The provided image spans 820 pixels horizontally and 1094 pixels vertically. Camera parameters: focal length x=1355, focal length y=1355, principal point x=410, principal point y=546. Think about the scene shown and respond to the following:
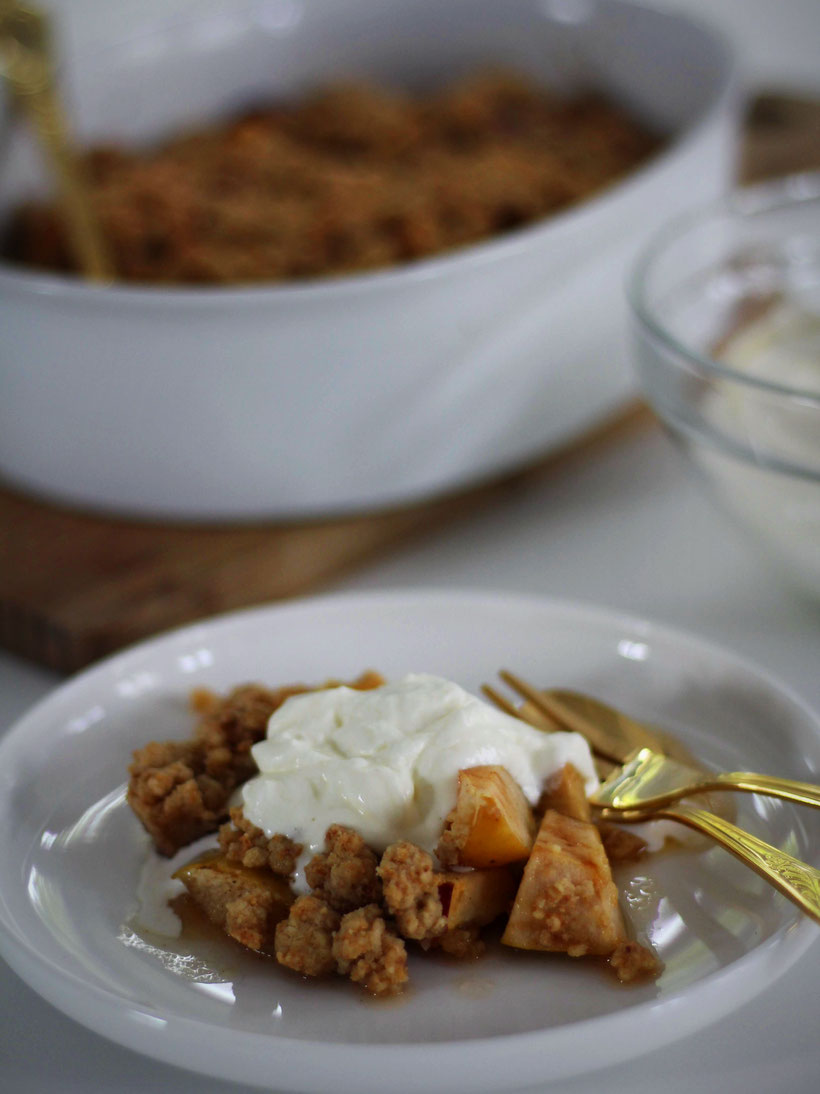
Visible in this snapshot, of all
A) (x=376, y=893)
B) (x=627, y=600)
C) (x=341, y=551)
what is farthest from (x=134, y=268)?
(x=376, y=893)

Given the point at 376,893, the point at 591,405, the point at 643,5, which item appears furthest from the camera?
the point at 643,5

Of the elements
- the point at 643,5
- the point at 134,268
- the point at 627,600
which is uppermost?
the point at 643,5

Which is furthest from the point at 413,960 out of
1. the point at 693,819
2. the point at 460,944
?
the point at 693,819

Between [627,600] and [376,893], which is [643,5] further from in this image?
[376,893]

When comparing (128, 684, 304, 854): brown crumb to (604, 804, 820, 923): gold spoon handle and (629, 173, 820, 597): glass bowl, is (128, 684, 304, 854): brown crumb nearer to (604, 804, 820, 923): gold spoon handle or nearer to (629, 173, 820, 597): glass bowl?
(604, 804, 820, 923): gold spoon handle

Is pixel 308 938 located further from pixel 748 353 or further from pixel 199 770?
pixel 748 353

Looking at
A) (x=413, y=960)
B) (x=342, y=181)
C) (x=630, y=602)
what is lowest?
(x=630, y=602)

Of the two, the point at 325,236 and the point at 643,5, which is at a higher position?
the point at 643,5
